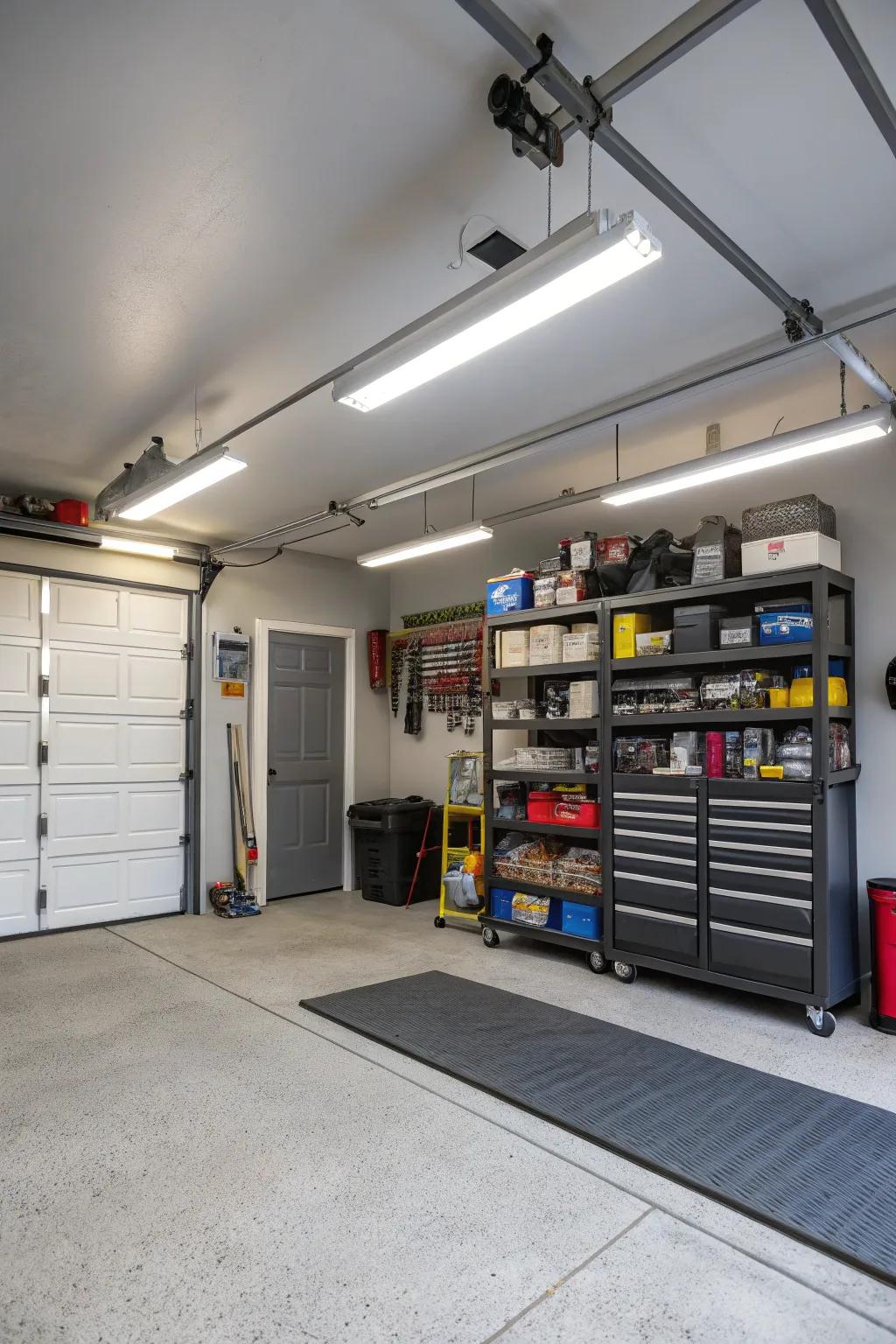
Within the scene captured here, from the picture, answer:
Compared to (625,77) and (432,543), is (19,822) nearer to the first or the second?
(432,543)

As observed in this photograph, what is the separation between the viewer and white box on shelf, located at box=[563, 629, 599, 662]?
5109mm

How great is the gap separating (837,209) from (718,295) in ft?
1.92

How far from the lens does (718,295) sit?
10.7 ft

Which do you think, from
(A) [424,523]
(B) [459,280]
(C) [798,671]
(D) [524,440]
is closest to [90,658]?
(A) [424,523]

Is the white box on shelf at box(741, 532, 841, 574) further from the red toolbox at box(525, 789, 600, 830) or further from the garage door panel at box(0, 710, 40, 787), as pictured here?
the garage door panel at box(0, 710, 40, 787)

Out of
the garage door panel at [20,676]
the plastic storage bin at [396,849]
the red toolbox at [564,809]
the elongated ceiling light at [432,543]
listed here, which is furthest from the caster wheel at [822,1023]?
the garage door panel at [20,676]

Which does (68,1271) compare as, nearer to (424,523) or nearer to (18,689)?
(18,689)

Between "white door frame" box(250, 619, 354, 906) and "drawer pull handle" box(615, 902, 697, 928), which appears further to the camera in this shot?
"white door frame" box(250, 619, 354, 906)

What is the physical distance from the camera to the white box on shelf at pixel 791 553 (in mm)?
4082

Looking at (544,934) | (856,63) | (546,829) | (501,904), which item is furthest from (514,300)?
(501,904)

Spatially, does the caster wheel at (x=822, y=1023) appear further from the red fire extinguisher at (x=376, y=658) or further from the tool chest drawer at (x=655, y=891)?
the red fire extinguisher at (x=376, y=658)

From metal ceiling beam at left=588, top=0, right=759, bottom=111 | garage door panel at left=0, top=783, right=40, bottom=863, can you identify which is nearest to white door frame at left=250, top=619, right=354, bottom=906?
garage door panel at left=0, top=783, right=40, bottom=863

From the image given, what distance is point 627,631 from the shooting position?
4.88 meters

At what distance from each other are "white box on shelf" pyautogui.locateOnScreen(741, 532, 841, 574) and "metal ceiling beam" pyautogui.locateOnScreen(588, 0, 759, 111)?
8.45ft
